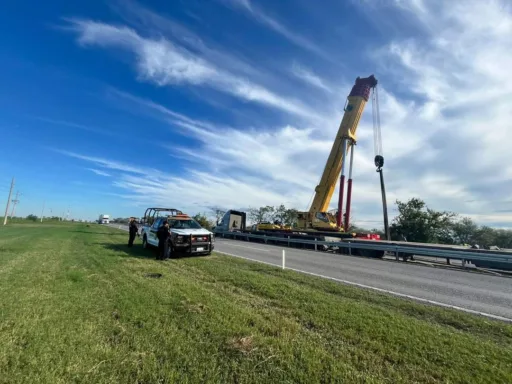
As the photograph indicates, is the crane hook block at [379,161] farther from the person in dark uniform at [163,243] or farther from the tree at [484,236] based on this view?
the tree at [484,236]

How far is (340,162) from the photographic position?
70.3 feet

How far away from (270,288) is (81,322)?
3.65m

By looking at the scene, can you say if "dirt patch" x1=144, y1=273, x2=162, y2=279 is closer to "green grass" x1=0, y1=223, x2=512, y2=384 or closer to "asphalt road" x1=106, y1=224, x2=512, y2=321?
"green grass" x1=0, y1=223, x2=512, y2=384

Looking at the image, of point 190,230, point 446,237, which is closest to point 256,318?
point 190,230

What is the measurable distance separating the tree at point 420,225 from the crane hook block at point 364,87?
24.0 m

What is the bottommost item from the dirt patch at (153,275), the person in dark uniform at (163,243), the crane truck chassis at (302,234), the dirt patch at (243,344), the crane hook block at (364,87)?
the dirt patch at (243,344)

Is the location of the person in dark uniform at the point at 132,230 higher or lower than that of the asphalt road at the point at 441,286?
higher

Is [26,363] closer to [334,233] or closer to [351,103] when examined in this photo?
[334,233]

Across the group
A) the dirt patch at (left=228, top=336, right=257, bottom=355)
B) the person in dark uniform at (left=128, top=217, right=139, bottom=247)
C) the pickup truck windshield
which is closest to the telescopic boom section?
the pickup truck windshield

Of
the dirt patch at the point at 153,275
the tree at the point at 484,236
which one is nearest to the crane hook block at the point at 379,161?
the dirt patch at the point at 153,275

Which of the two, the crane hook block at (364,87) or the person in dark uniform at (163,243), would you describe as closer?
the person in dark uniform at (163,243)

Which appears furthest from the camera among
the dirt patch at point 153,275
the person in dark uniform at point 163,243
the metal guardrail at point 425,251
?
the metal guardrail at point 425,251

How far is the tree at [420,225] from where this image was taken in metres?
39.8

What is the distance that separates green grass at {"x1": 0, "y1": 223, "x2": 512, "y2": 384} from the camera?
2.96 m
